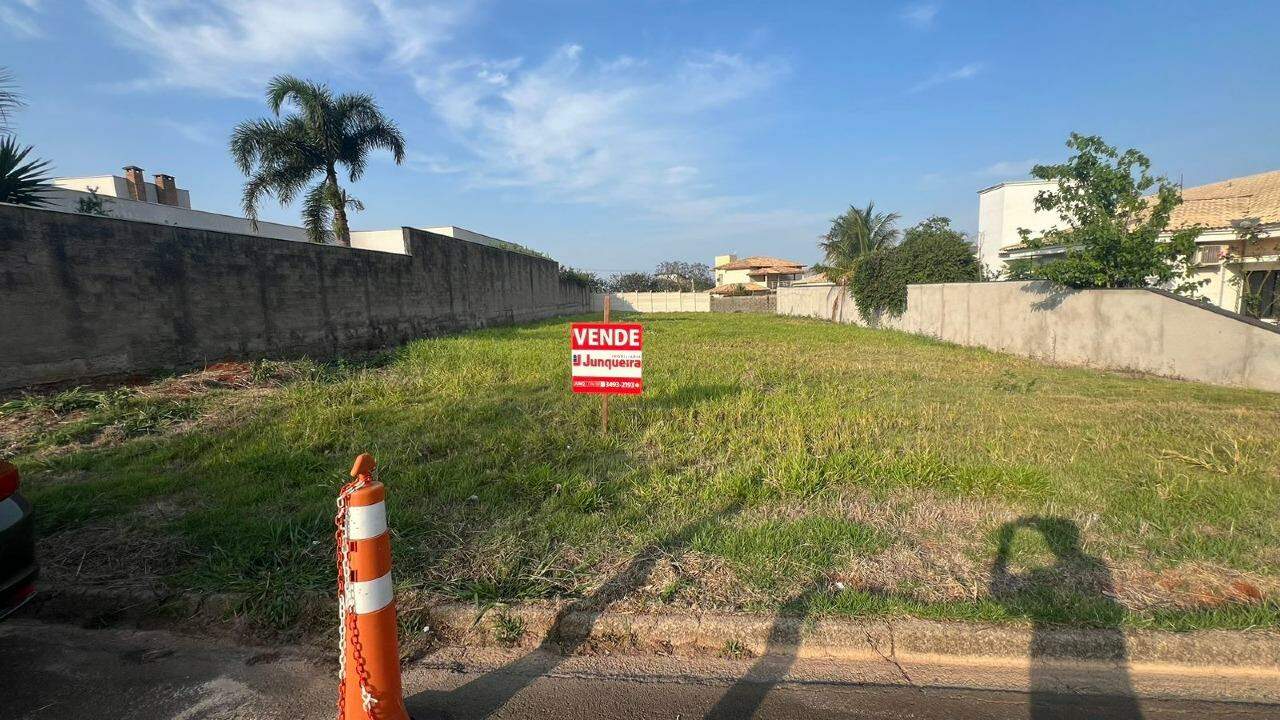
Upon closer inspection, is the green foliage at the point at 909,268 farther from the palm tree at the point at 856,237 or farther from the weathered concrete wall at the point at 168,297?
the weathered concrete wall at the point at 168,297

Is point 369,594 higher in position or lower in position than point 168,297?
lower

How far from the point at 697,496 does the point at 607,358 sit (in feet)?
5.81

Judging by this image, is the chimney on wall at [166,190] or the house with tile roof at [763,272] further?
the house with tile roof at [763,272]

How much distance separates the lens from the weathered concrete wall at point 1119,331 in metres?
8.34

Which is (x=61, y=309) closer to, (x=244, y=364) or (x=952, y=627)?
(x=244, y=364)

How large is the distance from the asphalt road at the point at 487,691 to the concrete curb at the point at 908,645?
0.08 meters

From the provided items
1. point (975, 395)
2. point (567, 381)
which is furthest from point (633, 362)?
point (975, 395)

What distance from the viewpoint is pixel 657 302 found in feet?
151

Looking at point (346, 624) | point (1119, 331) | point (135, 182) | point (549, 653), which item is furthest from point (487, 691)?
point (135, 182)

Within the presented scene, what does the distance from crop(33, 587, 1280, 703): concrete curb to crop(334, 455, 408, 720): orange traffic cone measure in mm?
713

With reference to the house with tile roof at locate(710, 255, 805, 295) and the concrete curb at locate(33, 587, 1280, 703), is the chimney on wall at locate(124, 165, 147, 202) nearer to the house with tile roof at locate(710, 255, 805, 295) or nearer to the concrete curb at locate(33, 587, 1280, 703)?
the concrete curb at locate(33, 587, 1280, 703)

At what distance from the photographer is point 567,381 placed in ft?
27.0

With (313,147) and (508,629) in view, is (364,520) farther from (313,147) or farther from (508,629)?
(313,147)

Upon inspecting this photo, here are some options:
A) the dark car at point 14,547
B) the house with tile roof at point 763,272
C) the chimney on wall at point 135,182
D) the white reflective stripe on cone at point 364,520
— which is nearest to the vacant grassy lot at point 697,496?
the dark car at point 14,547
